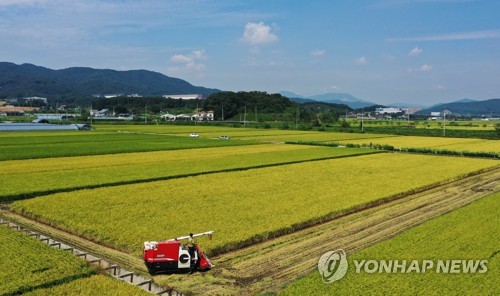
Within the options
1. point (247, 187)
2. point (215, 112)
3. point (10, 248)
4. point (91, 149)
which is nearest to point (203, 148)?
point (91, 149)

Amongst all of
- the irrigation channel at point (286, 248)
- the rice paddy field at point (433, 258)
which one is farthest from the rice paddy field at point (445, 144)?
the rice paddy field at point (433, 258)

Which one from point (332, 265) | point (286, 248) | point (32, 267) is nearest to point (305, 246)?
point (286, 248)

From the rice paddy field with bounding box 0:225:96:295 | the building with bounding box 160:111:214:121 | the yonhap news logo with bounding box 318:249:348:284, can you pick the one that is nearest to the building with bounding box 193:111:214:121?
the building with bounding box 160:111:214:121

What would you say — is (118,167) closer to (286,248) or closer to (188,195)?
(188,195)

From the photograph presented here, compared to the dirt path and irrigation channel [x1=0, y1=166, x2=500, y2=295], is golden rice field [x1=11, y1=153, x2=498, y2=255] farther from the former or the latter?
the dirt path

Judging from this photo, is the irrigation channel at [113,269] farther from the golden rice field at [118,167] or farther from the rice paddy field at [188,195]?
the golden rice field at [118,167]

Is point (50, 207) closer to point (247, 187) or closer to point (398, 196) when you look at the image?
point (247, 187)
